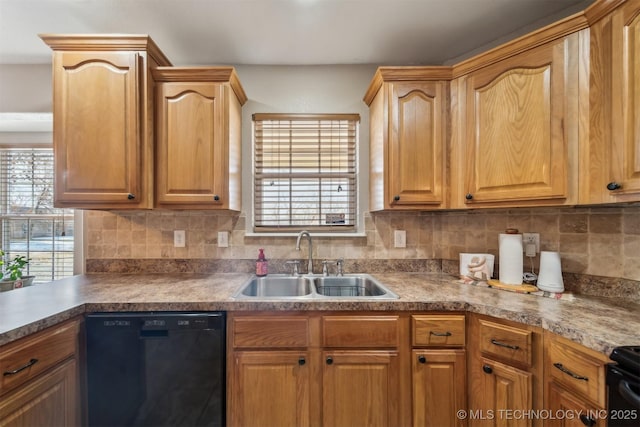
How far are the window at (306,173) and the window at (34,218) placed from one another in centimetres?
168

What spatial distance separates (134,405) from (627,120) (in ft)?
8.34

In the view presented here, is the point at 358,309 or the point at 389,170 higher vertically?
the point at 389,170

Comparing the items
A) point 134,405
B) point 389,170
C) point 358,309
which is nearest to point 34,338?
point 134,405

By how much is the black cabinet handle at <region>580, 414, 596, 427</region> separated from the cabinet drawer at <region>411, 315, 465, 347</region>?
44 cm

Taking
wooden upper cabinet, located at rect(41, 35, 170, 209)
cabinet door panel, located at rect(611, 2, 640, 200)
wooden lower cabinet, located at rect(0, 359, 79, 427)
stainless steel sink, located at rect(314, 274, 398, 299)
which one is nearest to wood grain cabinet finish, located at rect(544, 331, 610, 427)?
cabinet door panel, located at rect(611, 2, 640, 200)

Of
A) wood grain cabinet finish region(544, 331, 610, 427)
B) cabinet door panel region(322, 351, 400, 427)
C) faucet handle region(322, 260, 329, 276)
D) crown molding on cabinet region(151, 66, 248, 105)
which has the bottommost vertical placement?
cabinet door panel region(322, 351, 400, 427)

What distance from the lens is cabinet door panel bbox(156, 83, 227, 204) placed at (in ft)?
5.24

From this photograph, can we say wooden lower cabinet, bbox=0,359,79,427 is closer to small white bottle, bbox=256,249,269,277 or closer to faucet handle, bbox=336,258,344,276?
small white bottle, bbox=256,249,269,277

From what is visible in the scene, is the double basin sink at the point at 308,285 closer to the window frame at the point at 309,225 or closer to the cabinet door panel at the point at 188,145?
the window frame at the point at 309,225

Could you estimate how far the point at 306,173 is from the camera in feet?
6.66

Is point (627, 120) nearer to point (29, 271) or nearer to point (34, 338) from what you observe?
point (34, 338)

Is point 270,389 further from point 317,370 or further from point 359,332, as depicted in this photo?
point 359,332

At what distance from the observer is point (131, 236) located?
1926mm

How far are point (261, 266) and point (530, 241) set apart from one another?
1.79m
